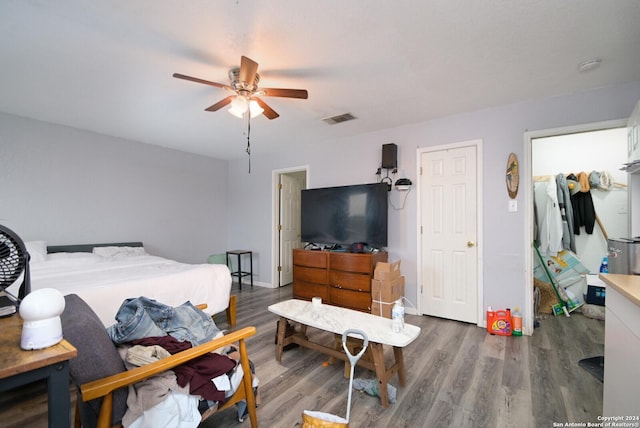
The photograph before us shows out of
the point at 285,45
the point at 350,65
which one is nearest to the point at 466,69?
the point at 350,65

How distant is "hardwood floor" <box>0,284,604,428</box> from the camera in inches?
66.6

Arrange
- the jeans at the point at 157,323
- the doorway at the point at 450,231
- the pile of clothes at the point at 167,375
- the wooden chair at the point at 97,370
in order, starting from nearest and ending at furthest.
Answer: the wooden chair at the point at 97,370 → the pile of clothes at the point at 167,375 → the jeans at the point at 157,323 → the doorway at the point at 450,231

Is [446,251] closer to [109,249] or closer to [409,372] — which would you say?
[409,372]

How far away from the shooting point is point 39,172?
3512mm

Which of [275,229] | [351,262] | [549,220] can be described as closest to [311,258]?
[351,262]

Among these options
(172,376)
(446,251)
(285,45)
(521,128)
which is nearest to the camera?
(172,376)

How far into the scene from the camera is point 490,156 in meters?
3.12

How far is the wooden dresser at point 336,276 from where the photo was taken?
341 centimetres

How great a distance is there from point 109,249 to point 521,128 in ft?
17.3

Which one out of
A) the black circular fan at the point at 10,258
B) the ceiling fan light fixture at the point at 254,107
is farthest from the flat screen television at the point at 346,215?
the black circular fan at the point at 10,258

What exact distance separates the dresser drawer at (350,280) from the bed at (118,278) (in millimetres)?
1301

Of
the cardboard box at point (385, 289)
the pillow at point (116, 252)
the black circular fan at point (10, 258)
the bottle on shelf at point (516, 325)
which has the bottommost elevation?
the bottle on shelf at point (516, 325)

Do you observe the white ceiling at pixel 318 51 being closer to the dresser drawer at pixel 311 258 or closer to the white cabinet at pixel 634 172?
the white cabinet at pixel 634 172

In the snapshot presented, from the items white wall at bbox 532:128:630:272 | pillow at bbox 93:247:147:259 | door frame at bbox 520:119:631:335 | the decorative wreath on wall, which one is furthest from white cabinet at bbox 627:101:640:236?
pillow at bbox 93:247:147:259
